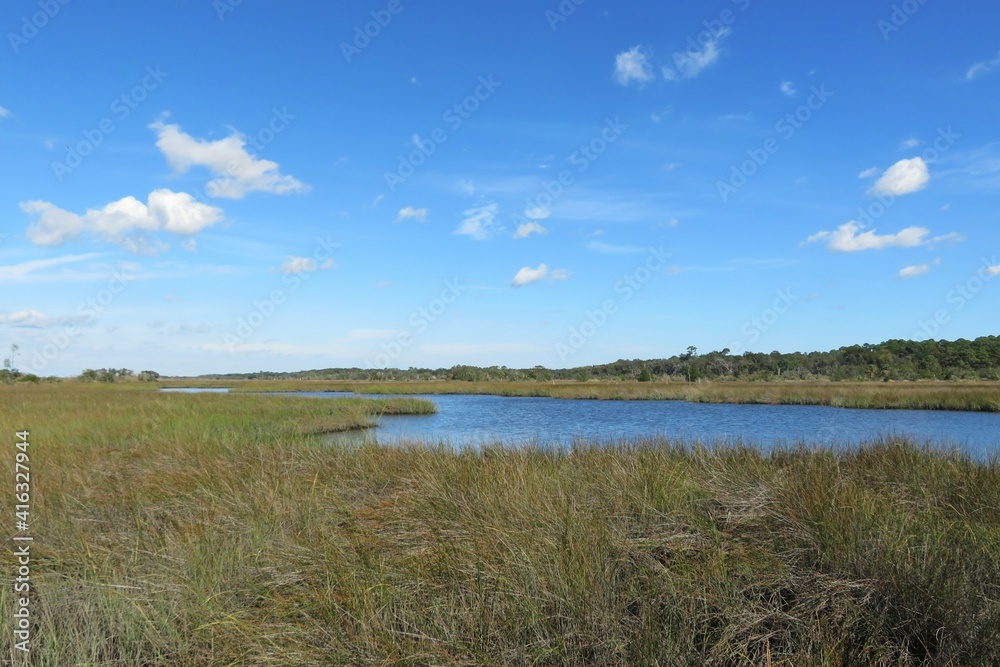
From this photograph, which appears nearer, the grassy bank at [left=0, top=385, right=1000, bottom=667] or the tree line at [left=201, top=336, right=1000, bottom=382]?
the grassy bank at [left=0, top=385, right=1000, bottom=667]

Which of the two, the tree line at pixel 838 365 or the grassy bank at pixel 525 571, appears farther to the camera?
the tree line at pixel 838 365

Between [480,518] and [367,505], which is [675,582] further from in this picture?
[367,505]

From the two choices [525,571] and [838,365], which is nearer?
[525,571]

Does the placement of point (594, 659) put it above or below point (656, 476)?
below

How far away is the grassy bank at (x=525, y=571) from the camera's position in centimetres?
340

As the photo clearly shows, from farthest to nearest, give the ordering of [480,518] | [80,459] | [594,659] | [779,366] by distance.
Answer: [779,366] → [80,459] → [480,518] → [594,659]

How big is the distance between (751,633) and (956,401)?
36.2 metres

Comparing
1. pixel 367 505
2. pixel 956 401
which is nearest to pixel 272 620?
pixel 367 505

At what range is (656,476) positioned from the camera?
639 centimetres

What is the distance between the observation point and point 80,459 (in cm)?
975

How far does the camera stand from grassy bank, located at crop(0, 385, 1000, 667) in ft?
11.1

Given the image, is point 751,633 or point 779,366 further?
point 779,366

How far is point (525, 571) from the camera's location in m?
3.93

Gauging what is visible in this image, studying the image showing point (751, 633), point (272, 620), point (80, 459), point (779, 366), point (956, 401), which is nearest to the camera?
point (751, 633)
